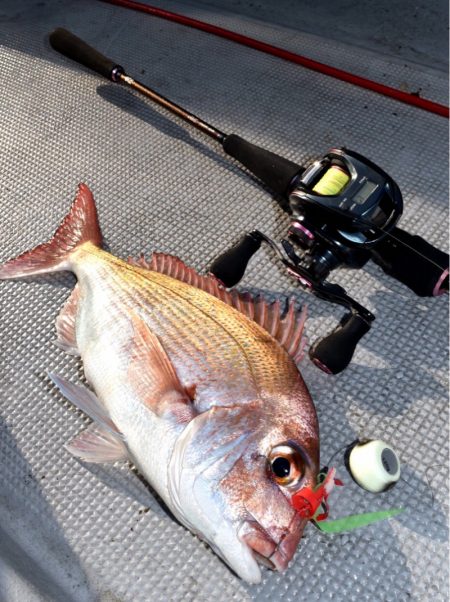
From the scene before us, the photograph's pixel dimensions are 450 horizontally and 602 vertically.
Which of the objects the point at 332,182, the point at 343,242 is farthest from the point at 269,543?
the point at 332,182

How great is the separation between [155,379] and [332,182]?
0.63 metres

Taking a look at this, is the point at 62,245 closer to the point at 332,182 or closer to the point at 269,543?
the point at 332,182

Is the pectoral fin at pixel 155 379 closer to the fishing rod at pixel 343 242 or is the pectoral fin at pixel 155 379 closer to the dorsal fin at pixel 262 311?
the dorsal fin at pixel 262 311

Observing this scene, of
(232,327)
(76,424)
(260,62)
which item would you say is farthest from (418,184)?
(76,424)

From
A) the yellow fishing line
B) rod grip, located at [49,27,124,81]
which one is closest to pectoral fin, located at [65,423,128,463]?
the yellow fishing line

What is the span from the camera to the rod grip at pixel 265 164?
146 cm

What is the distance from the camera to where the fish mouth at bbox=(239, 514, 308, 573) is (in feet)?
3.00

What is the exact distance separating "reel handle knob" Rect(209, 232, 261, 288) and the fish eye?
555 mm

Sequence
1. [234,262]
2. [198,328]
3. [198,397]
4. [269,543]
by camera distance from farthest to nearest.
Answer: [234,262]
[198,328]
[198,397]
[269,543]

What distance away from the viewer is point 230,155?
1.69 meters

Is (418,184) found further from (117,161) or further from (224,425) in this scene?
(224,425)

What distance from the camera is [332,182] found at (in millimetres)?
1323

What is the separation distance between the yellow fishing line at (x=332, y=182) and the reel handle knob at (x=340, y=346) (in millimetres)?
306

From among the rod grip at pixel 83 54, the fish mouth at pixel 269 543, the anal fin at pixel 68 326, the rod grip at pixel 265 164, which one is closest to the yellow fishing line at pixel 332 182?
the rod grip at pixel 265 164
